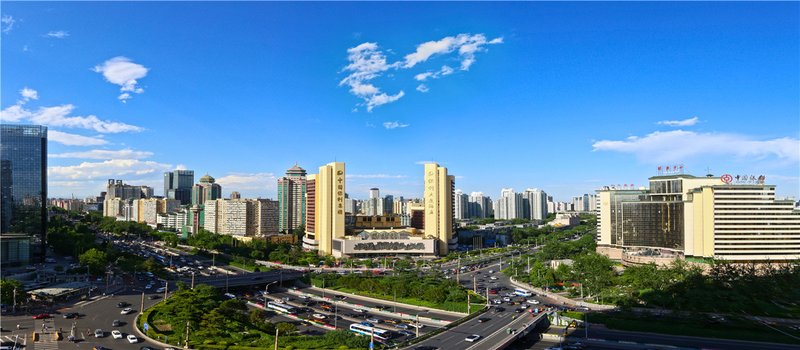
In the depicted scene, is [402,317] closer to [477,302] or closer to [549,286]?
[477,302]

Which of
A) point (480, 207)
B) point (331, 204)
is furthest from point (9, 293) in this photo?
point (480, 207)

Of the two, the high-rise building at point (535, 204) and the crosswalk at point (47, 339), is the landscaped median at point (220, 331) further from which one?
the high-rise building at point (535, 204)

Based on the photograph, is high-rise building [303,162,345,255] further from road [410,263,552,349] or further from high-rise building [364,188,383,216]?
high-rise building [364,188,383,216]

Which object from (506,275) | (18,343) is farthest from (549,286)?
(18,343)

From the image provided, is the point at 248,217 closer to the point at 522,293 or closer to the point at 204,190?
the point at 204,190

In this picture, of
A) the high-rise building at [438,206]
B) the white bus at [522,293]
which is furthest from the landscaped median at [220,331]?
the high-rise building at [438,206]

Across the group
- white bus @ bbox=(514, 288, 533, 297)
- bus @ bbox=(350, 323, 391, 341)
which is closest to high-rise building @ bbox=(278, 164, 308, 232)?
white bus @ bbox=(514, 288, 533, 297)
